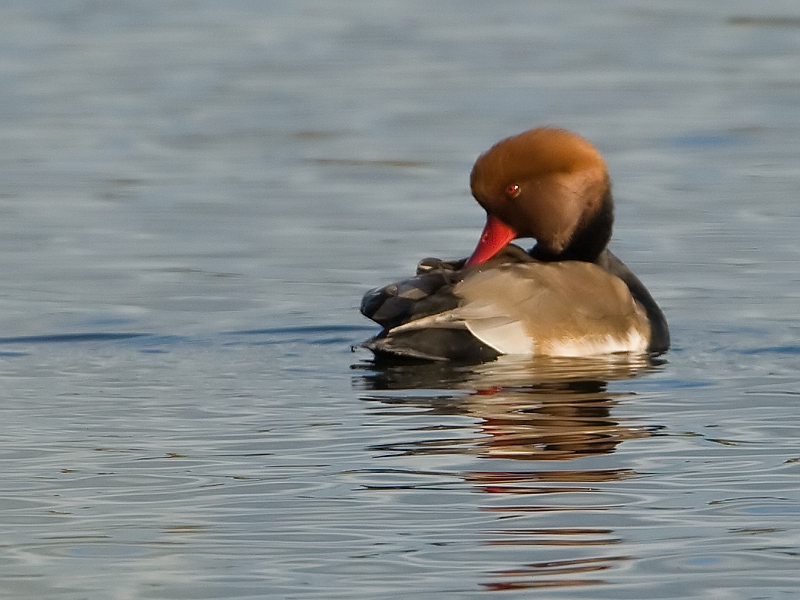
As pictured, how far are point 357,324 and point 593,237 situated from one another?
1205mm

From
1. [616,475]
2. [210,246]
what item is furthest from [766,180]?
[616,475]

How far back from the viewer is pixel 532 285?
7906 millimetres

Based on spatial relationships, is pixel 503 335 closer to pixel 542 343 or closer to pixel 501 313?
pixel 501 313

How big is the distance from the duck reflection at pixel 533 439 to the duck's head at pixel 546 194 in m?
0.79

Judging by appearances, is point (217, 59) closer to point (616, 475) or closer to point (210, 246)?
point (210, 246)

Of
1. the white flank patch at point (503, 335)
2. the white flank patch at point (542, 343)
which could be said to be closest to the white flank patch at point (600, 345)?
the white flank patch at point (542, 343)

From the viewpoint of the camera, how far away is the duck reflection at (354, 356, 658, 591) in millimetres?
5039

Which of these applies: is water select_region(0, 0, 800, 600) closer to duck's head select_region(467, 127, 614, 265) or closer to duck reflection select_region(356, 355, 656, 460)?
duck reflection select_region(356, 355, 656, 460)

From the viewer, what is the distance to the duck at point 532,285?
774 centimetres

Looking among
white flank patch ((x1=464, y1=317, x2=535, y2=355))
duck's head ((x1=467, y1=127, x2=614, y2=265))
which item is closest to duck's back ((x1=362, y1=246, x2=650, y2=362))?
white flank patch ((x1=464, y1=317, x2=535, y2=355))

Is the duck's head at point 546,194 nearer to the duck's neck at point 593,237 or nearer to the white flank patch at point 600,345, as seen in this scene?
the duck's neck at point 593,237

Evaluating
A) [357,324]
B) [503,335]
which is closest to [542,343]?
[503,335]

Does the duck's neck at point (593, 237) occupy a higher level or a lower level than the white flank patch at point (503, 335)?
higher

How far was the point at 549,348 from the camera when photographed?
7.94 m
